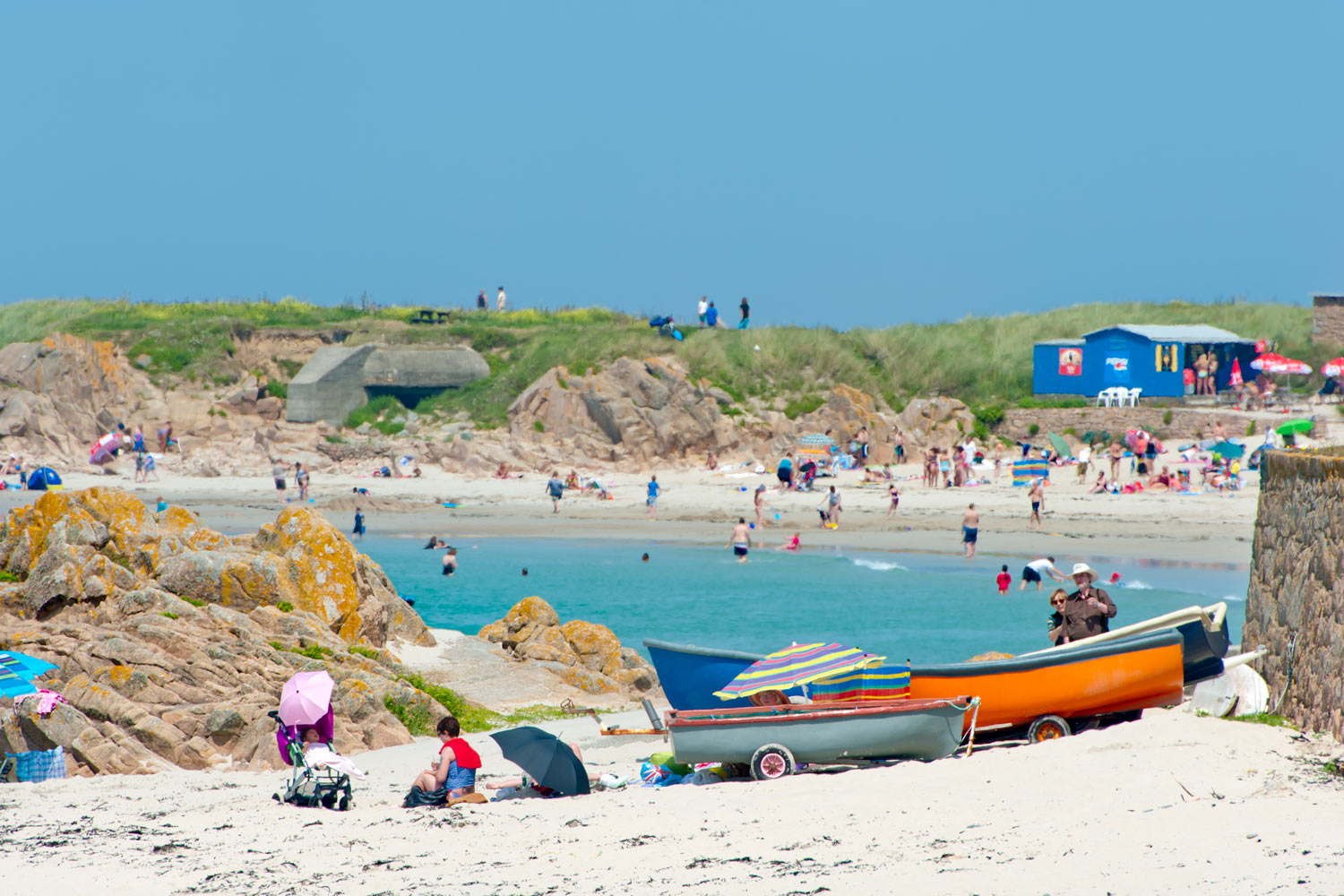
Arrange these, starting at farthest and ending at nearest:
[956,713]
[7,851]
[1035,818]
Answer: [956,713], [7,851], [1035,818]

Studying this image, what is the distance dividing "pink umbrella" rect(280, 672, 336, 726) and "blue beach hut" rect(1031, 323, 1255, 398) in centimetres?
3278

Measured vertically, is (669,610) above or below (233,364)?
below

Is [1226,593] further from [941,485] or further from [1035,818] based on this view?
[1035,818]

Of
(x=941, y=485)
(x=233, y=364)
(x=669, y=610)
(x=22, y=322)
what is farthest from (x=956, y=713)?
(x=22, y=322)

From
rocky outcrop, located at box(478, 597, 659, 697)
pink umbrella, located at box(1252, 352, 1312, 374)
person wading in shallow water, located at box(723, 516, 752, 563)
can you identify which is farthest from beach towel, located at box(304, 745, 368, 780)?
pink umbrella, located at box(1252, 352, 1312, 374)

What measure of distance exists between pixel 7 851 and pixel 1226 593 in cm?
1826

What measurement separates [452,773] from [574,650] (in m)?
6.35

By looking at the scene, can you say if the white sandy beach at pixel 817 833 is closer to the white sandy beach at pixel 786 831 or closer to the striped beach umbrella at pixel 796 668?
the white sandy beach at pixel 786 831

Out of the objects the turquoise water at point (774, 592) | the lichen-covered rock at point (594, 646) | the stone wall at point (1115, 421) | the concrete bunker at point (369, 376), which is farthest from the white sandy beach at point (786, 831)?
the concrete bunker at point (369, 376)

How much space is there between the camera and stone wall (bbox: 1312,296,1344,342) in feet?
136

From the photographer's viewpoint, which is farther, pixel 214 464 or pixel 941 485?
Result: pixel 214 464

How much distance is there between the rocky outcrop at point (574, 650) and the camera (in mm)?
13469

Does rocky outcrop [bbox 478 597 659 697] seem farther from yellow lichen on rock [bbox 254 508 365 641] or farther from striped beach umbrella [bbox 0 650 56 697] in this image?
striped beach umbrella [bbox 0 650 56 697]

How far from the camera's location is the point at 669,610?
66.4 ft
